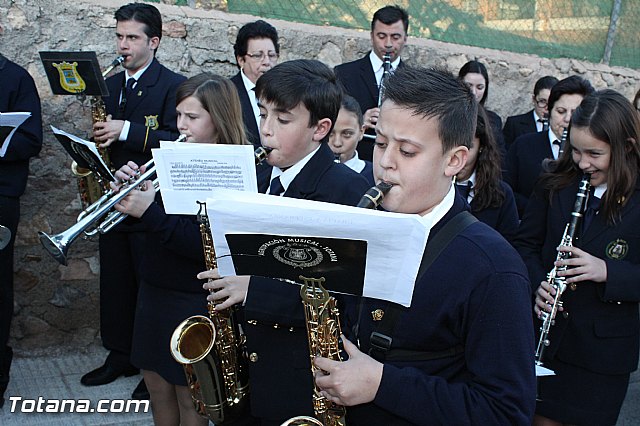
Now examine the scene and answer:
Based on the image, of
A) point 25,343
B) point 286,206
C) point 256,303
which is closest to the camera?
point 286,206

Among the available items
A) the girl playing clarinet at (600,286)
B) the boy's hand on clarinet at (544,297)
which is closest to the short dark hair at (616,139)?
the girl playing clarinet at (600,286)

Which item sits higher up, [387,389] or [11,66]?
[11,66]

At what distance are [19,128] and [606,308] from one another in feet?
12.3

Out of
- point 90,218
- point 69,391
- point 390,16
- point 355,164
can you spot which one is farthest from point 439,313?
point 390,16

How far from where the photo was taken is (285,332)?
8.82 feet

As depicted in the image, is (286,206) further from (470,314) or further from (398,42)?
(398,42)

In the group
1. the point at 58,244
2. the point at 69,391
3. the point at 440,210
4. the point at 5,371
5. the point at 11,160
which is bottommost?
the point at 69,391

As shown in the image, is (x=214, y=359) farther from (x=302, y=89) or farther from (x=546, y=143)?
(x=546, y=143)

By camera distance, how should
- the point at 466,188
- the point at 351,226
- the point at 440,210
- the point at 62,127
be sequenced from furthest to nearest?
the point at 62,127, the point at 466,188, the point at 440,210, the point at 351,226

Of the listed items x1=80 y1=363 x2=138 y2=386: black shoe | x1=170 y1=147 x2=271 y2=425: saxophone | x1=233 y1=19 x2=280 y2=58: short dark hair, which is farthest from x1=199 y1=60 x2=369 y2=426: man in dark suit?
x1=233 y1=19 x2=280 y2=58: short dark hair

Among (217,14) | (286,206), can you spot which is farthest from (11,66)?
(286,206)

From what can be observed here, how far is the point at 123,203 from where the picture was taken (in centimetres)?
323

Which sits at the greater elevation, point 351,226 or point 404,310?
point 351,226

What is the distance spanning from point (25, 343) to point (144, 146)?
6.35 feet
